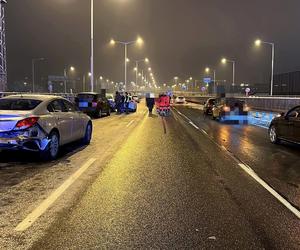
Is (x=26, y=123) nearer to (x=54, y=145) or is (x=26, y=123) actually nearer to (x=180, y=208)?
(x=54, y=145)

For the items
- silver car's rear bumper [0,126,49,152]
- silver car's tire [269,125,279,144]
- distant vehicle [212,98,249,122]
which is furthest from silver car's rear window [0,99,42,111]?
distant vehicle [212,98,249,122]

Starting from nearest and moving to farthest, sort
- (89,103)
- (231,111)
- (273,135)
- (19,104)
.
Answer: (19,104) → (273,135) → (231,111) → (89,103)

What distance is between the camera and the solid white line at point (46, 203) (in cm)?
566

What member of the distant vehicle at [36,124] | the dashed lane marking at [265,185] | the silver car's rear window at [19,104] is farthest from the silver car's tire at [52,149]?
the dashed lane marking at [265,185]

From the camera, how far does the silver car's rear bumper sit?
10000 mm

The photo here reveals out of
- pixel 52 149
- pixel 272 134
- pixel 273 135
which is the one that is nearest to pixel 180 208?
pixel 52 149

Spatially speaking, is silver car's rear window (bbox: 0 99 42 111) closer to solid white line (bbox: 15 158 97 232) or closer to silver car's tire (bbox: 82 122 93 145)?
solid white line (bbox: 15 158 97 232)

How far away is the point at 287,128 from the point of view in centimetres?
1414

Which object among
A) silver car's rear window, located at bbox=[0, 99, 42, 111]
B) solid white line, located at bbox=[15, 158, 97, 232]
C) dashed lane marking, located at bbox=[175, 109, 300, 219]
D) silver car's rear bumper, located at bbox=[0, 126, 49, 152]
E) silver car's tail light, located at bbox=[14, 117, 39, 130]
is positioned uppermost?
silver car's rear window, located at bbox=[0, 99, 42, 111]

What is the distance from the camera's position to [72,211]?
628 cm

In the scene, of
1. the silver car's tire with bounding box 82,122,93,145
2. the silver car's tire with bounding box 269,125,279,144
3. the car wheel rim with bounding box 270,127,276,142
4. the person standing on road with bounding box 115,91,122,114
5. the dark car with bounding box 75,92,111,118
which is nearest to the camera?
the silver car's tire with bounding box 82,122,93,145

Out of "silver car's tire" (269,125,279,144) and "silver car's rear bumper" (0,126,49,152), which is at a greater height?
"silver car's rear bumper" (0,126,49,152)

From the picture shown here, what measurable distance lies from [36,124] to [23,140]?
18.4 inches

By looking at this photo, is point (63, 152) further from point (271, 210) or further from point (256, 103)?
point (256, 103)
